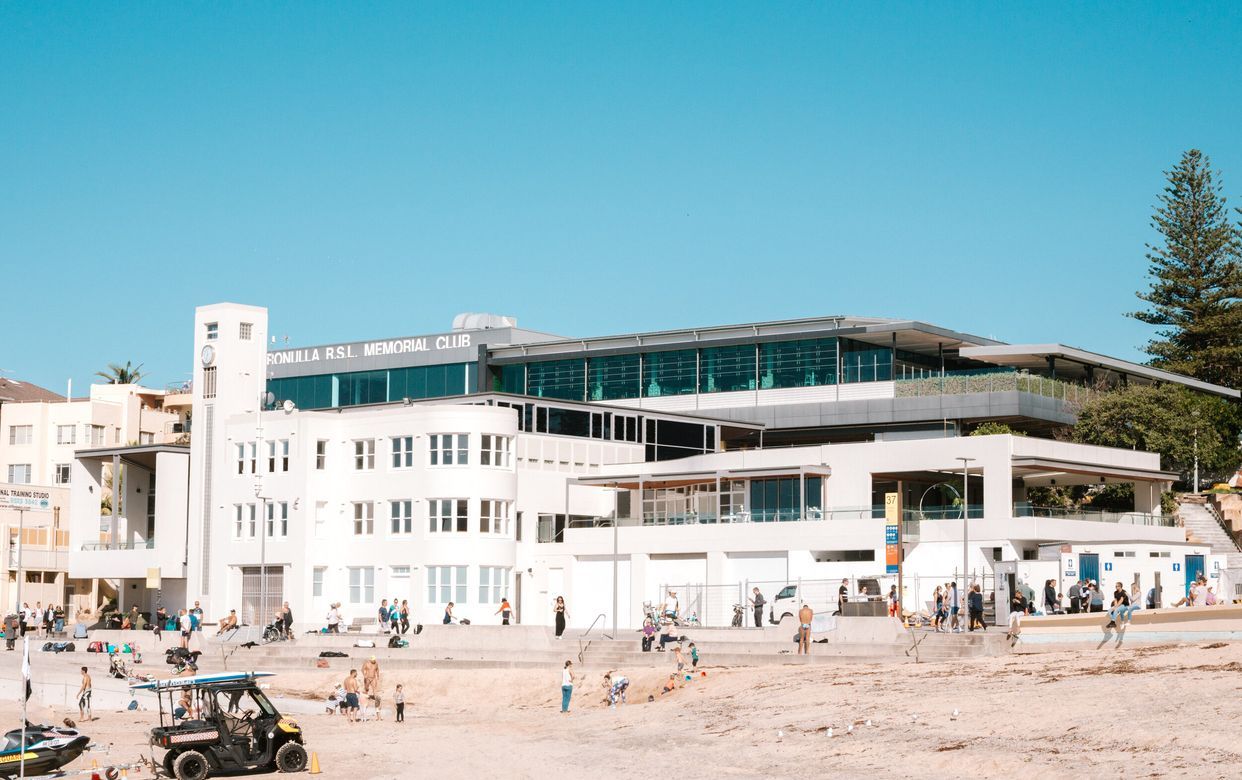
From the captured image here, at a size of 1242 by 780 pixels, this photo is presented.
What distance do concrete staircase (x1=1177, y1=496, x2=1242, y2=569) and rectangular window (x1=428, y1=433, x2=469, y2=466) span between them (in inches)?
1063

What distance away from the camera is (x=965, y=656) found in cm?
4334

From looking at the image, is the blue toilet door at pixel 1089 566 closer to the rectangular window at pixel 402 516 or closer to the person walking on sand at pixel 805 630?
the person walking on sand at pixel 805 630

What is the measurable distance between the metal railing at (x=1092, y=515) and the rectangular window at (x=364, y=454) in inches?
979

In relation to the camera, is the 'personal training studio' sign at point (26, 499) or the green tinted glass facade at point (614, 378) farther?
the green tinted glass facade at point (614, 378)

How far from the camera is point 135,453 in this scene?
7400cm

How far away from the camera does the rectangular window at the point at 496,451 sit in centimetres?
6400

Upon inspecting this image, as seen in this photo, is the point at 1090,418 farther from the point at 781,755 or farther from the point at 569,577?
the point at 781,755

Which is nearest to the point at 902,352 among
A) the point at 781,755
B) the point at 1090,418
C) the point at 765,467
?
the point at 1090,418

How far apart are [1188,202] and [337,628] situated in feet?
187

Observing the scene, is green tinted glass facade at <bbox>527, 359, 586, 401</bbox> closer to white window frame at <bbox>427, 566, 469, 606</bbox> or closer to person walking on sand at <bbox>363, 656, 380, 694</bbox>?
white window frame at <bbox>427, 566, 469, 606</bbox>

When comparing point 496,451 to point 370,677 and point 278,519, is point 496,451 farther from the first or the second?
point 370,677

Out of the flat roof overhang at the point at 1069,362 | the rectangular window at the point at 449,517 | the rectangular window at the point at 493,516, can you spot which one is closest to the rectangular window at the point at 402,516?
the rectangular window at the point at 449,517

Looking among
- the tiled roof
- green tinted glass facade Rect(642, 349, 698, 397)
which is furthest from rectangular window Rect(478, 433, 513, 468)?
the tiled roof

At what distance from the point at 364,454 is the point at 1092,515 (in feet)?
90.7
